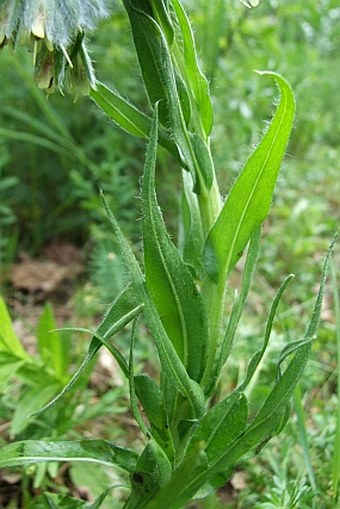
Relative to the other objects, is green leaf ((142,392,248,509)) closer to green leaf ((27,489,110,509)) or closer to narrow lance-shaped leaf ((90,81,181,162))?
green leaf ((27,489,110,509))

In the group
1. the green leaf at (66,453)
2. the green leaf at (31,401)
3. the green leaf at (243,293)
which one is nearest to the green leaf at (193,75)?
the green leaf at (243,293)

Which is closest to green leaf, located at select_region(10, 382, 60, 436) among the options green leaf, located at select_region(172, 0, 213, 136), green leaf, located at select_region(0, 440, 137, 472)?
green leaf, located at select_region(0, 440, 137, 472)

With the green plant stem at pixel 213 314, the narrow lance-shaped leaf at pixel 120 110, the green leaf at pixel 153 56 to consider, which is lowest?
the green plant stem at pixel 213 314

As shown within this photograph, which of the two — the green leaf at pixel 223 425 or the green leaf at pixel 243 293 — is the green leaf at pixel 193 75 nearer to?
the green leaf at pixel 243 293

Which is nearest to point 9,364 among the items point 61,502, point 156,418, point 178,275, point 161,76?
point 61,502

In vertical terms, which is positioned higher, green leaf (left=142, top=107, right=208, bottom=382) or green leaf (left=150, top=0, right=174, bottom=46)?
green leaf (left=150, top=0, right=174, bottom=46)

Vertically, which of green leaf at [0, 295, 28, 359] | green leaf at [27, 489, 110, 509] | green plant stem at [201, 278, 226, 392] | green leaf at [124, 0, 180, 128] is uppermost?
green leaf at [124, 0, 180, 128]

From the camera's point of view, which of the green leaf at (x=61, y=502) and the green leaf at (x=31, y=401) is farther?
the green leaf at (x=31, y=401)
